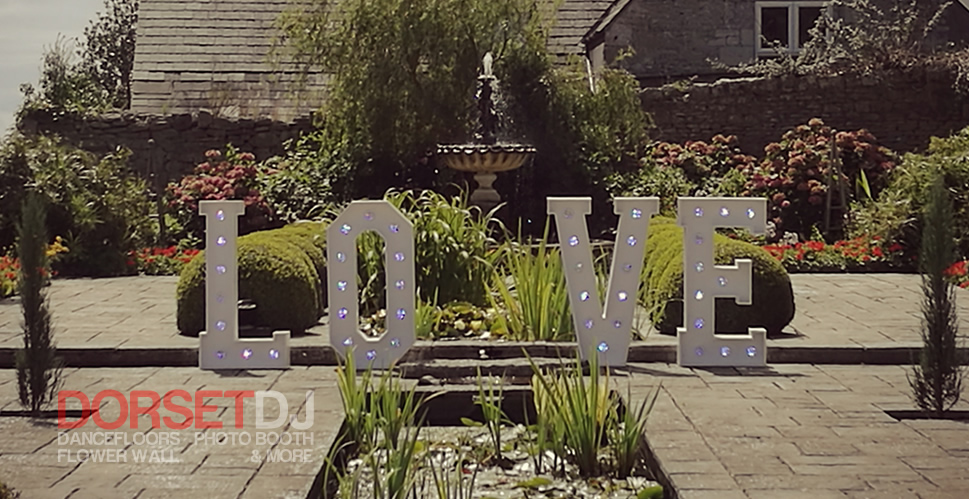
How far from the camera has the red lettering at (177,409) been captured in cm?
496

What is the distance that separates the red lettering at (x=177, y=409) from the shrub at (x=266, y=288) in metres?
1.34

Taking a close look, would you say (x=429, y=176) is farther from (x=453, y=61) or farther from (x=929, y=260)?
(x=929, y=260)

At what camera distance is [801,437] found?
15.4ft

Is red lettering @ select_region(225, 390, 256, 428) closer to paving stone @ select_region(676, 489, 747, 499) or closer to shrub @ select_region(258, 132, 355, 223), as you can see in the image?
paving stone @ select_region(676, 489, 747, 499)

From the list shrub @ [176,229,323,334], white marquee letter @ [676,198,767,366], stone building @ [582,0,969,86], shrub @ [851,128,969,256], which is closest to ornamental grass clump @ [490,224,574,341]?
white marquee letter @ [676,198,767,366]

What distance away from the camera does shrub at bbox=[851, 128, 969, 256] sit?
37.2ft

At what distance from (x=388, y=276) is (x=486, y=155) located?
6329 millimetres

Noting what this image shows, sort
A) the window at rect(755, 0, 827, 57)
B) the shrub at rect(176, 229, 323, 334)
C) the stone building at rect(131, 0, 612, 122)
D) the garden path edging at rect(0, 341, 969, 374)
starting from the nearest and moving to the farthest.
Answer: the garden path edging at rect(0, 341, 969, 374), the shrub at rect(176, 229, 323, 334), the stone building at rect(131, 0, 612, 122), the window at rect(755, 0, 827, 57)

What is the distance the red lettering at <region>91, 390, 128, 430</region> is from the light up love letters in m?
0.65

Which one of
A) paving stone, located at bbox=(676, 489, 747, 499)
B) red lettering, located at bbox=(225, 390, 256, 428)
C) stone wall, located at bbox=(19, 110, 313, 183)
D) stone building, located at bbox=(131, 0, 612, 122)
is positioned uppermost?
stone building, located at bbox=(131, 0, 612, 122)

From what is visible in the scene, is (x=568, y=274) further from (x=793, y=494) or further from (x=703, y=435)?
(x=793, y=494)

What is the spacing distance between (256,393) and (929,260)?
323 centimetres

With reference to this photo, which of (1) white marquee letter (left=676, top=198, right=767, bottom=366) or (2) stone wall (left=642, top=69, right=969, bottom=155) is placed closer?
(1) white marquee letter (left=676, top=198, right=767, bottom=366)

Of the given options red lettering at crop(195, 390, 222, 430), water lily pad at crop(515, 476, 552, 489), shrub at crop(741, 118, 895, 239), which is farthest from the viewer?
shrub at crop(741, 118, 895, 239)
